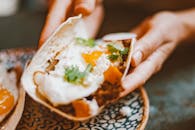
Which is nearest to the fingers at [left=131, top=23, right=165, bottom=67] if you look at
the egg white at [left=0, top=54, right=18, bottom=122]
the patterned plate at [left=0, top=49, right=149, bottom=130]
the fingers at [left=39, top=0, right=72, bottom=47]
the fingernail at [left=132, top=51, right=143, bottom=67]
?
the fingernail at [left=132, top=51, right=143, bottom=67]

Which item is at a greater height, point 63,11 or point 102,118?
point 63,11

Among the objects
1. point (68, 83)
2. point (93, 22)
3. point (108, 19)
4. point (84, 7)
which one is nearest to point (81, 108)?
point (68, 83)

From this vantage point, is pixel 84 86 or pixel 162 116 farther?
pixel 162 116

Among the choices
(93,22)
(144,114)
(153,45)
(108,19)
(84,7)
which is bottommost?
(144,114)

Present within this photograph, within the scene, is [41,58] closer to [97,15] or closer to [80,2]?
[80,2]

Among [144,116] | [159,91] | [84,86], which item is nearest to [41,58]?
[84,86]

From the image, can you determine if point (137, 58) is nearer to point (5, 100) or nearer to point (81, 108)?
point (81, 108)
